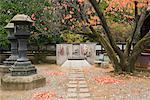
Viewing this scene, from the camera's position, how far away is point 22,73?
936 centimetres

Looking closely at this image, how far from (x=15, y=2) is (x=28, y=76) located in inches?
348

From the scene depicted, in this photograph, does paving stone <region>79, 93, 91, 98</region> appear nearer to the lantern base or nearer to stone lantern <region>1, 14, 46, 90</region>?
stone lantern <region>1, 14, 46, 90</region>

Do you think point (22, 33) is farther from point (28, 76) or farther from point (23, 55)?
point (28, 76)

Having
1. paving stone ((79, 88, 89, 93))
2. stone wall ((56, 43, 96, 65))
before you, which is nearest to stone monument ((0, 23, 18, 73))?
stone wall ((56, 43, 96, 65))

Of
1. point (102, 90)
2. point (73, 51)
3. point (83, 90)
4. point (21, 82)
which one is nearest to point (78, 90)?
point (83, 90)

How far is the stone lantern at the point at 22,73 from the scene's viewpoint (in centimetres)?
907

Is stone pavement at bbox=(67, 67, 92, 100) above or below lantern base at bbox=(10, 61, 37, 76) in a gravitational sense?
below

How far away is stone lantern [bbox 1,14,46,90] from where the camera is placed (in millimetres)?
9070

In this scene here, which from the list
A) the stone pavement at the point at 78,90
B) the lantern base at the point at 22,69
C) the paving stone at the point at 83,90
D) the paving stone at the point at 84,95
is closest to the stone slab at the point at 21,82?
the lantern base at the point at 22,69

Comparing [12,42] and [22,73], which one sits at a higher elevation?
[12,42]

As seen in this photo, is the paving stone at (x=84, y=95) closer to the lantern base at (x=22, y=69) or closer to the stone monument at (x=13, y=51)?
the lantern base at (x=22, y=69)

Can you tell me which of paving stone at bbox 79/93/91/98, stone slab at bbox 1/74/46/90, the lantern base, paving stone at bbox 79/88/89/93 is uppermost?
the lantern base

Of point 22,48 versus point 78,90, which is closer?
point 78,90

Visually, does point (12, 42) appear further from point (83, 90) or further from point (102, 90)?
point (102, 90)
